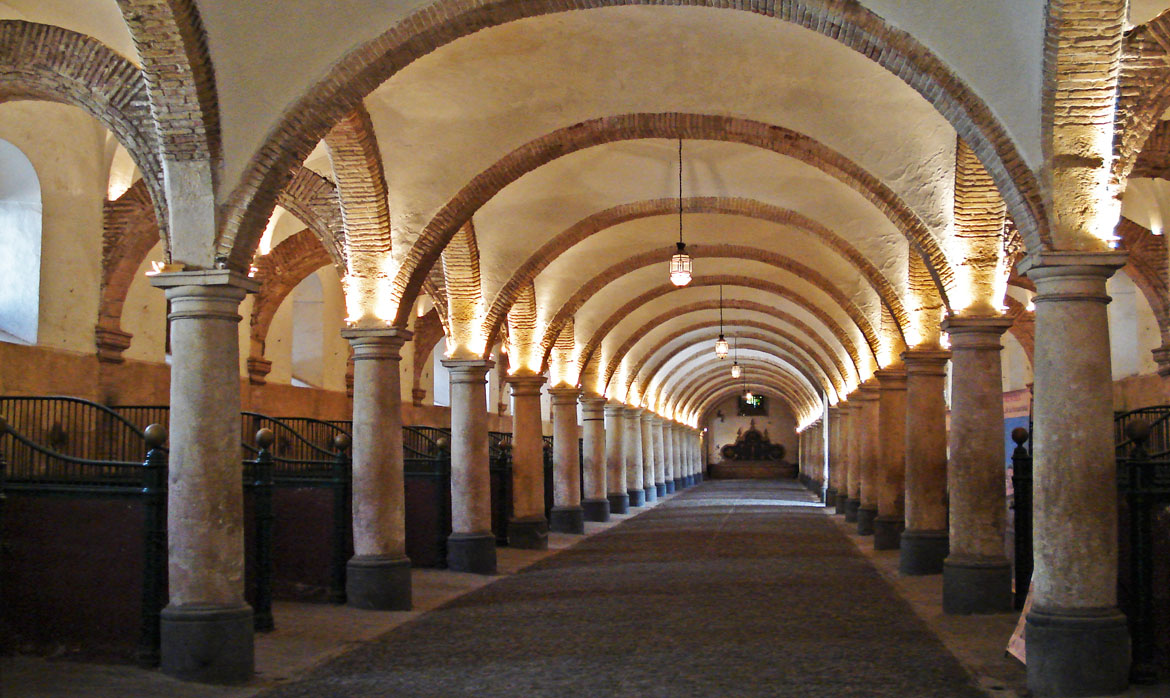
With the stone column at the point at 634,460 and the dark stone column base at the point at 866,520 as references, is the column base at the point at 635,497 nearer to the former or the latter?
the stone column at the point at 634,460

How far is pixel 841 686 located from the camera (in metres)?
7.75

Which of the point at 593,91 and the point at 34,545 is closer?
the point at 34,545

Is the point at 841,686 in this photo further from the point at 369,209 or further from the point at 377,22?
the point at 369,209

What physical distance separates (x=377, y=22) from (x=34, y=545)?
456 cm

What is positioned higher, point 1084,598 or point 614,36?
point 614,36

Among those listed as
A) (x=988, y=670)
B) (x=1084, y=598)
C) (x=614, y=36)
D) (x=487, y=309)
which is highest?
(x=614, y=36)

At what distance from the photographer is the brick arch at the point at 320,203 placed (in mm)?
13062

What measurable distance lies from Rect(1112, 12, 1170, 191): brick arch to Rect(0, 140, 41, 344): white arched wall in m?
12.2

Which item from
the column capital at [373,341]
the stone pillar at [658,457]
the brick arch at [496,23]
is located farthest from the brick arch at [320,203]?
the stone pillar at [658,457]

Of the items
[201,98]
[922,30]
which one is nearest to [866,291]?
[922,30]

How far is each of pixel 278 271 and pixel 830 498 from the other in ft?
56.3

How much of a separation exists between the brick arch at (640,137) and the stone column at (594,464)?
12.9 metres

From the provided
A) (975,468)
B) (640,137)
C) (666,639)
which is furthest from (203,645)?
(640,137)

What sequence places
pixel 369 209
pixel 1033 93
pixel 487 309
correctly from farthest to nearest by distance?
pixel 487 309, pixel 369 209, pixel 1033 93
